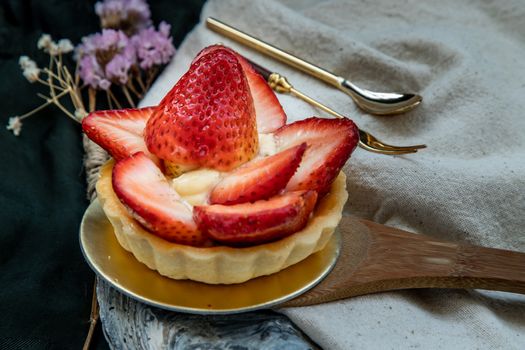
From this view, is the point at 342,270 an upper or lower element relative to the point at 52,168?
upper

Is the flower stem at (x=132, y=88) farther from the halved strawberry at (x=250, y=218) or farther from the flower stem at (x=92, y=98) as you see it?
the halved strawberry at (x=250, y=218)

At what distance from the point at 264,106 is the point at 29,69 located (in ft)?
2.72

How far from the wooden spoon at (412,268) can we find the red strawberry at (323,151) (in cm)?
13

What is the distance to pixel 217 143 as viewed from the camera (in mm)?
1021

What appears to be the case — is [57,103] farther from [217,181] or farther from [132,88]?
[217,181]

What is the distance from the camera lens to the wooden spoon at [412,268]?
105 cm

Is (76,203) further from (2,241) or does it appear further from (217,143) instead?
(217,143)

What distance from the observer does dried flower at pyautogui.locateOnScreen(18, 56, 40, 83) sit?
5.67ft

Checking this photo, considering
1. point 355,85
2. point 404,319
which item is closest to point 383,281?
point 404,319

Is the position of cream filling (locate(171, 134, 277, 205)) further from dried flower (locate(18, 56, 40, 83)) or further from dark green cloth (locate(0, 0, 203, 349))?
dried flower (locate(18, 56, 40, 83))

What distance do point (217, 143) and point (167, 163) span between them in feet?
0.29

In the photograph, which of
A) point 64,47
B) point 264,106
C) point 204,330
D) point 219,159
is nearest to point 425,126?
point 264,106

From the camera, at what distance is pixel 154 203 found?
3.15 ft

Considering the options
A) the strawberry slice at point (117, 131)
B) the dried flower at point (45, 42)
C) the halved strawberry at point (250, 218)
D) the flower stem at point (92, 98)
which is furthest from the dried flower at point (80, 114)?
the halved strawberry at point (250, 218)
